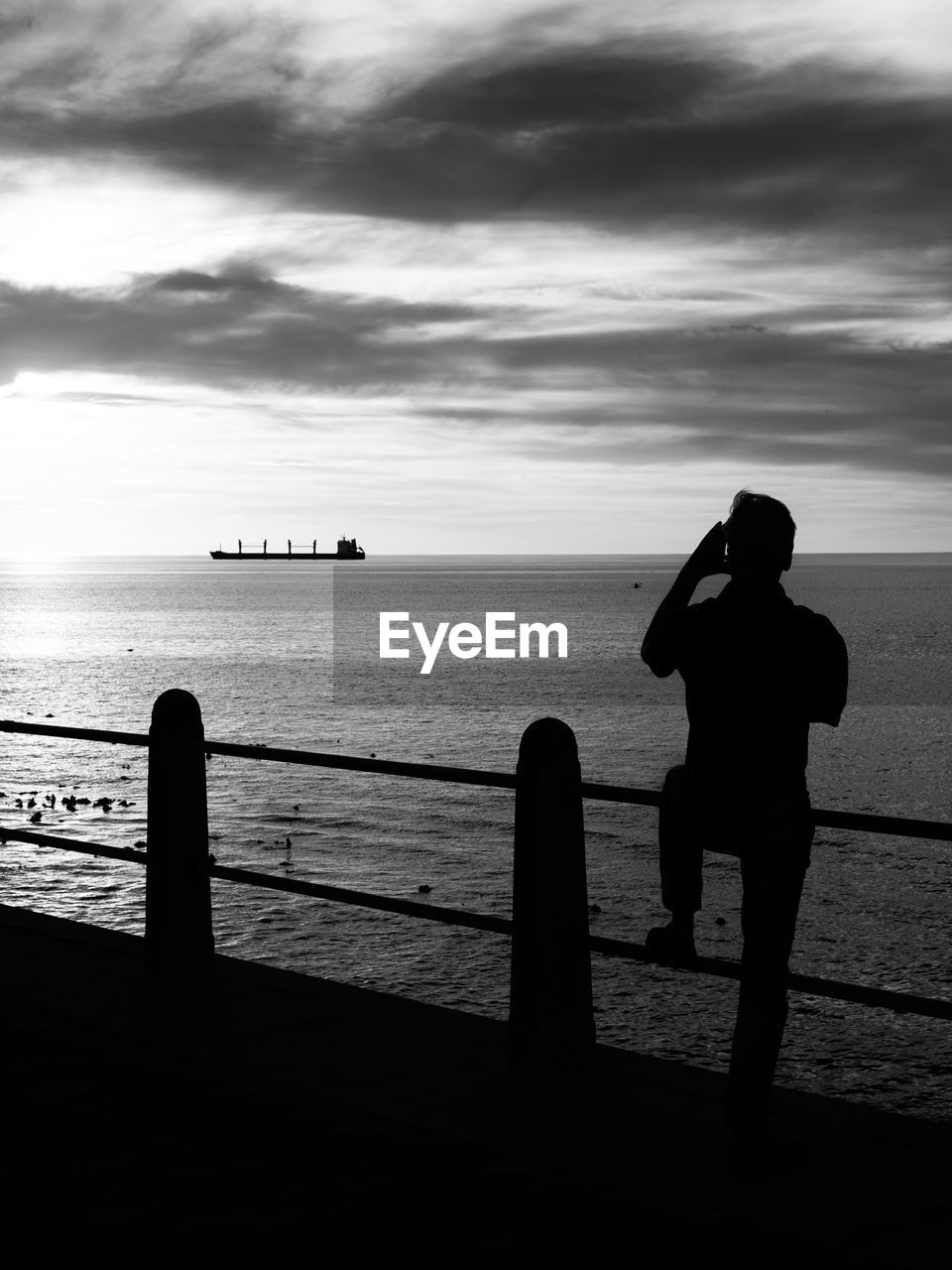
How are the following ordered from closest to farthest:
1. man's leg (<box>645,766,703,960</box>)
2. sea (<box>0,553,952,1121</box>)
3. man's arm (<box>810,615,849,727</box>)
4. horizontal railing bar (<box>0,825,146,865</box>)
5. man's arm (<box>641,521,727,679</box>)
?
man's arm (<box>810,615,849,727</box>)
man's arm (<box>641,521,727,679</box>)
man's leg (<box>645,766,703,960</box>)
horizontal railing bar (<box>0,825,146,865</box>)
sea (<box>0,553,952,1121</box>)

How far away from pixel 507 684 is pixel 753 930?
64.1 m

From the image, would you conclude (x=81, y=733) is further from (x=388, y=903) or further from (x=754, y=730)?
(x=754, y=730)

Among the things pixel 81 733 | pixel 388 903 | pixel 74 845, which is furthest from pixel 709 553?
pixel 74 845

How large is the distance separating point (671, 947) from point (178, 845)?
2910mm

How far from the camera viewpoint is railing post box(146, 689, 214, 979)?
6738mm

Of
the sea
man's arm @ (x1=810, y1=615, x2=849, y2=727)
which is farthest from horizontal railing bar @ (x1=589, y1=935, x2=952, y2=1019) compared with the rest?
the sea

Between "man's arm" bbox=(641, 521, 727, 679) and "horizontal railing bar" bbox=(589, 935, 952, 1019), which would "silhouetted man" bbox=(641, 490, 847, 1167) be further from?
"horizontal railing bar" bbox=(589, 935, 952, 1019)

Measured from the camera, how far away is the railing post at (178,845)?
6.74 meters

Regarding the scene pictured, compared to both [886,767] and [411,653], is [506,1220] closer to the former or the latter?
[886,767]

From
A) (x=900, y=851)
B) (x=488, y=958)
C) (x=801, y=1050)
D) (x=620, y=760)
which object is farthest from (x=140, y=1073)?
(x=620, y=760)

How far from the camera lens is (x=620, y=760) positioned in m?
40.0

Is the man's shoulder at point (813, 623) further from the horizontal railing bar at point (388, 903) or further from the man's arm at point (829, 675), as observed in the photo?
the horizontal railing bar at point (388, 903)

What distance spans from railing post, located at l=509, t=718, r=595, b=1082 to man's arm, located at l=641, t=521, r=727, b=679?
0.85m

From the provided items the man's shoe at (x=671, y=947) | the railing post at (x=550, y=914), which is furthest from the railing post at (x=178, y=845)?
the man's shoe at (x=671, y=947)
